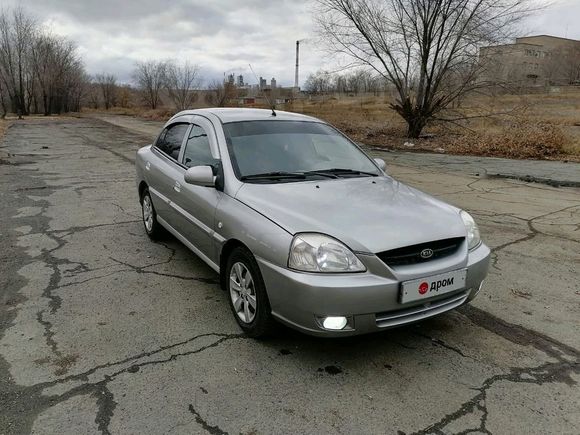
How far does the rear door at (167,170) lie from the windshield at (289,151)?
0.81 m

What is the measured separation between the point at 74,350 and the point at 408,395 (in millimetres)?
2219

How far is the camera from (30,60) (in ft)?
167

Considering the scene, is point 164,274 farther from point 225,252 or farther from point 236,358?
point 236,358

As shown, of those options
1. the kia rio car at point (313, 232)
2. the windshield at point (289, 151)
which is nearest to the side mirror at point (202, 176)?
the kia rio car at point (313, 232)

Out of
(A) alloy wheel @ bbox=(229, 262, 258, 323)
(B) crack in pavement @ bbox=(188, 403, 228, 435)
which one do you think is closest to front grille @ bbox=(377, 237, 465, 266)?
(A) alloy wheel @ bbox=(229, 262, 258, 323)

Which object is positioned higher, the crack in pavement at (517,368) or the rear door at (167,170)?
the rear door at (167,170)

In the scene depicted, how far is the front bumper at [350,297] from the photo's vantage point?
2570mm

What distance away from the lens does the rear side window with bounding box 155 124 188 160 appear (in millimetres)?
4680

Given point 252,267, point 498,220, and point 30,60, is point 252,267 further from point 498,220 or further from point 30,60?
point 30,60

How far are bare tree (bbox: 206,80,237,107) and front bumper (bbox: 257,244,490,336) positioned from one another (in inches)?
1555

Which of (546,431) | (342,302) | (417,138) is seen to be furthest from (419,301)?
(417,138)

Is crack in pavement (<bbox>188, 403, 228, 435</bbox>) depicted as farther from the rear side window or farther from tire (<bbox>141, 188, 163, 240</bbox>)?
tire (<bbox>141, 188, 163, 240</bbox>)

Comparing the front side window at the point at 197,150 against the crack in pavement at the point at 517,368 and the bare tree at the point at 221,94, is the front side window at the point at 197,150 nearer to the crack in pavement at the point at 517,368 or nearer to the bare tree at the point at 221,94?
the crack in pavement at the point at 517,368

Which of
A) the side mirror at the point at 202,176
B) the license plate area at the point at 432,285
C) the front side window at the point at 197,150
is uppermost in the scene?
the front side window at the point at 197,150
